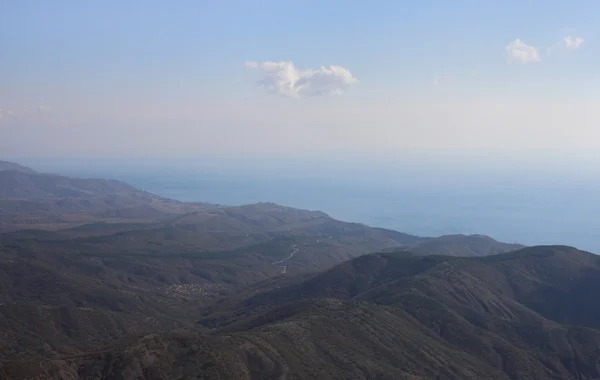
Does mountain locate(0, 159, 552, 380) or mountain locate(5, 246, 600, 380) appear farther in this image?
mountain locate(0, 159, 552, 380)

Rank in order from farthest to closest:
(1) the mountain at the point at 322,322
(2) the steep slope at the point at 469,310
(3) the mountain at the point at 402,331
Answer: (2) the steep slope at the point at 469,310 < (1) the mountain at the point at 322,322 < (3) the mountain at the point at 402,331

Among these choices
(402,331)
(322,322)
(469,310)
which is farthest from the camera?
(469,310)

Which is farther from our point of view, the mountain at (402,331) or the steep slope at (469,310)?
the steep slope at (469,310)

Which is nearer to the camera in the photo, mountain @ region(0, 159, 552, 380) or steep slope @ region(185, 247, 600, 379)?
mountain @ region(0, 159, 552, 380)

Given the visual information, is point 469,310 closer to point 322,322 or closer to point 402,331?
point 402,331

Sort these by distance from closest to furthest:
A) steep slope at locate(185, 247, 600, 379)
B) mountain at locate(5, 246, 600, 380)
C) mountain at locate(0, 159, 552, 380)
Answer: mountain at locate(5, 246, 600, 380), mountain at locate(0, 159, 552, 380), steep slope at locate(185, 247, 600, 379)

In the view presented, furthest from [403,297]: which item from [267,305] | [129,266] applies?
[129,266]

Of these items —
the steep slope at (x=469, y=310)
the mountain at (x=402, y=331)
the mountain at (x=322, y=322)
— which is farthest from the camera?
the steep slope at (x=469, y=310)

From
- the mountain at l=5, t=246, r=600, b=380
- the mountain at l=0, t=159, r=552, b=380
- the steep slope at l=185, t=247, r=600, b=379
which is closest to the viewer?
the mountain at l=5, t=246, r=600, b=380

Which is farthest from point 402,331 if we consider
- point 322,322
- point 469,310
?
point 469,310

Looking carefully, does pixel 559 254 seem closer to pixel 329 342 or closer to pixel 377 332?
pixel 377 332

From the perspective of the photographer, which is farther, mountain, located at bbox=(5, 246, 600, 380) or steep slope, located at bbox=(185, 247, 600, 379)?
steep slope, located at bbox=(185, 247, 600, 379)
